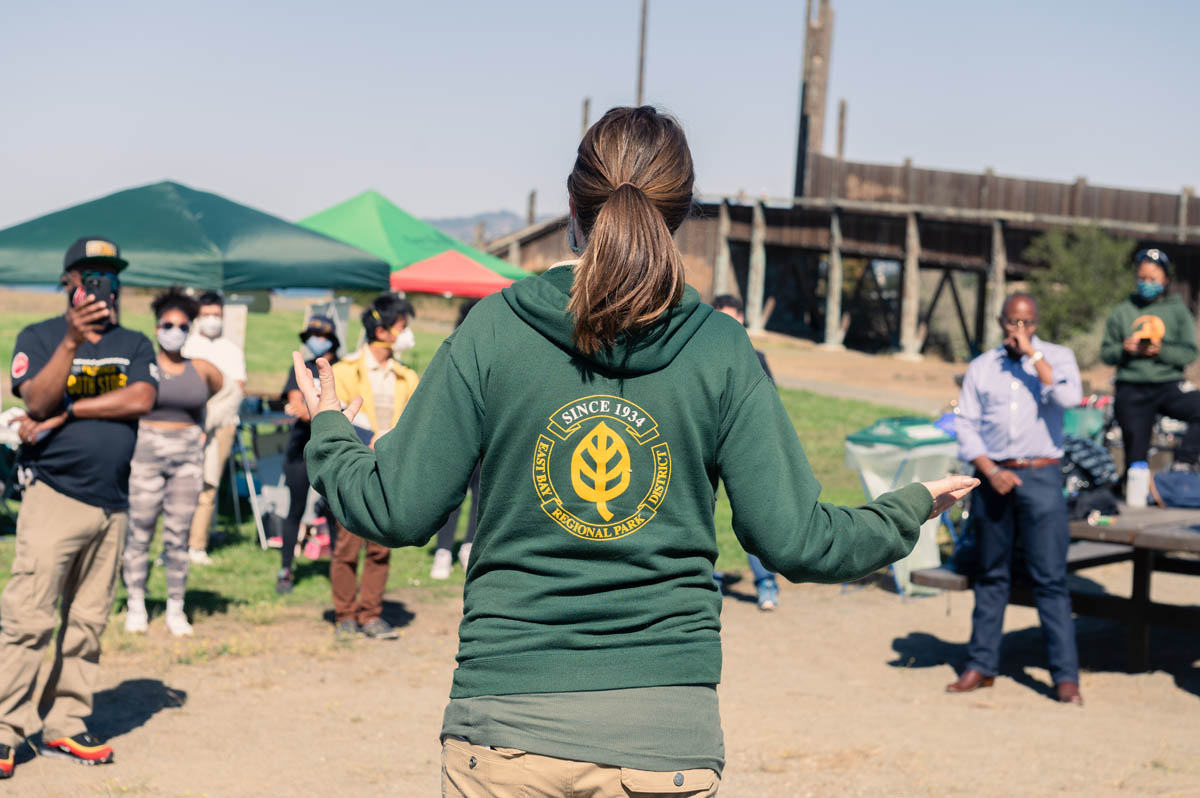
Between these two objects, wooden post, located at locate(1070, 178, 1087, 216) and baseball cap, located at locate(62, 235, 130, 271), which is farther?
wooden post, located at locate(1070, 178, 1087, 216)

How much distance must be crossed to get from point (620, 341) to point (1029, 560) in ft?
19.2

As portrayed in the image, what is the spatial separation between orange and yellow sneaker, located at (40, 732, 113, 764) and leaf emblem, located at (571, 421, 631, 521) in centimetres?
437

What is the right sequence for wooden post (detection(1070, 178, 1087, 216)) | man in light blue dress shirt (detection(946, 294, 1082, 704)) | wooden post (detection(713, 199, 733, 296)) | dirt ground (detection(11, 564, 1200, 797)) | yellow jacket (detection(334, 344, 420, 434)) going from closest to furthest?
1. dirt ground (detection(11, 564, 1200, 797))
2. man in light blue dress shirt (detection(946, 294, 1082, 704))
3. yellow jacket (detection(334, 344, 420, 434))
4. wooden post (detection(1070, 178, 1087, 216))
5. wooden post (detection(713, 199, 733, 296))

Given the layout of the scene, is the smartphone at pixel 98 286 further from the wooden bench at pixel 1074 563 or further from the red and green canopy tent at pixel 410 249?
the red and green canopy tent at pixel 410 249

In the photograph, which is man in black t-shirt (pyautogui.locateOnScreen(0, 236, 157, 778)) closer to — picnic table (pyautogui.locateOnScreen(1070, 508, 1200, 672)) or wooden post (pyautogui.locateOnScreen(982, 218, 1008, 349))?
picnic table (pyautogui.locateOnScreen(1070, 508, 1200, 672))

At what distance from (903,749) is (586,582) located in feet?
15.4

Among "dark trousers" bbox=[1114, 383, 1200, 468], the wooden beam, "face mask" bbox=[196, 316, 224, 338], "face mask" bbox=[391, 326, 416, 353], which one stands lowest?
"dark trousers" bbox=[1114, 383, 1200, 468]

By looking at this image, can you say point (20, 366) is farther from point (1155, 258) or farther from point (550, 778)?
point (1155, 258)

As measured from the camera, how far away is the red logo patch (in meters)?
5.34

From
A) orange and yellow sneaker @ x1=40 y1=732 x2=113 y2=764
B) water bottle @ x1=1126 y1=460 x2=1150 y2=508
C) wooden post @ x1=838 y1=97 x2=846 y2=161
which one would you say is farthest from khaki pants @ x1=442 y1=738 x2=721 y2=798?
wooden post @ x1=838 y1=97 x2=846 y2=161

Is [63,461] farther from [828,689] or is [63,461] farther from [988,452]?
[988,452]

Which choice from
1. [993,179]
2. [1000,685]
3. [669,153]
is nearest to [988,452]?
[1000,685]

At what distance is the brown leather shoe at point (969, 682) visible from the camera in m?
7.46

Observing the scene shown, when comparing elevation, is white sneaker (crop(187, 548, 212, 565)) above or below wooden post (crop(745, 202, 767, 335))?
below
